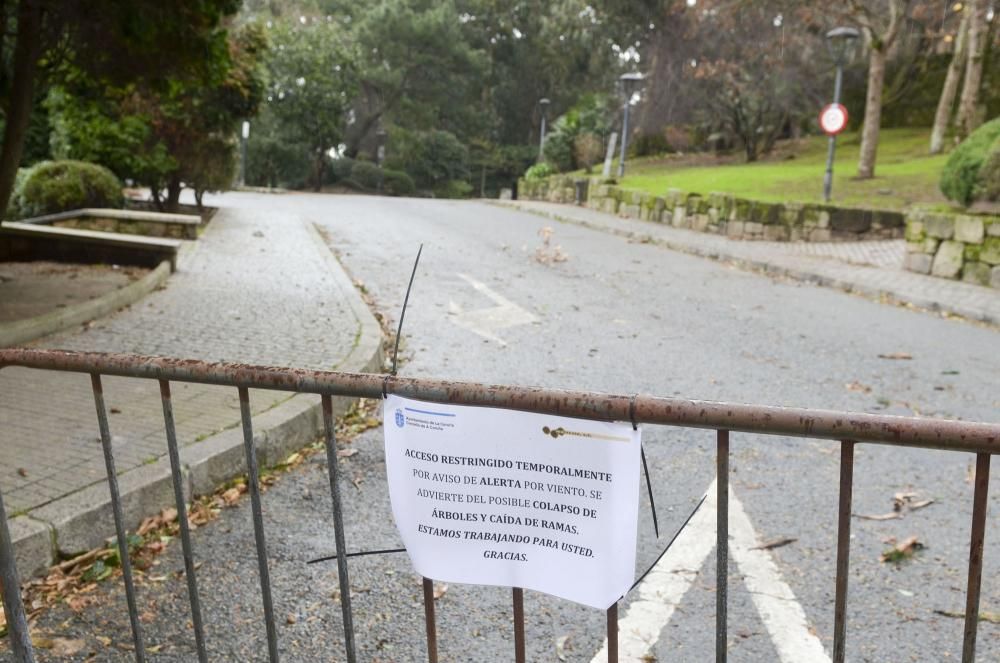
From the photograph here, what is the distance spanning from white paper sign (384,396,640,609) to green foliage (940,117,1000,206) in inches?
469

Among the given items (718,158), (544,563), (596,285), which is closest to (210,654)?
(544,563)

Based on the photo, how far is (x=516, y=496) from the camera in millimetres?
1806

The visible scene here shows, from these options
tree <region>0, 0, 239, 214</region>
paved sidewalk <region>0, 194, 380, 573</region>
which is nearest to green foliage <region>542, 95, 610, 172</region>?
paved sidewalk <region>0, 194, 380, 573</region>

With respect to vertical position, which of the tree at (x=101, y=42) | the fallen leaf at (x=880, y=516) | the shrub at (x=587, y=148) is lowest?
the fallen leaf at (x=880, y=516)

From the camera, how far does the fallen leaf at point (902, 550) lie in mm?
3611

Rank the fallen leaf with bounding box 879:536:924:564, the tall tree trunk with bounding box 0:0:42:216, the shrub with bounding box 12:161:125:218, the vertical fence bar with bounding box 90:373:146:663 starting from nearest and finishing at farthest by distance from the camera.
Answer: the vertical fence bar with bounding box 90:373:146:663 < the fallen leaf with bounding box 879:536:924:564 < the tall tree trunk with bounding box 0:0:42:216 < the shrub with bounding box 12:161:125:218

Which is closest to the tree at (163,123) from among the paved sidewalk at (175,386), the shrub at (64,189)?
the shrub at (64,189)

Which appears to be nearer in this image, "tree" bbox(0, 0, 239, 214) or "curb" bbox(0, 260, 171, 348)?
"curb" bbox(0, 260, 171, 348)

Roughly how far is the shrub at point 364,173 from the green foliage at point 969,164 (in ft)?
113

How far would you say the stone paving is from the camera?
4.17m

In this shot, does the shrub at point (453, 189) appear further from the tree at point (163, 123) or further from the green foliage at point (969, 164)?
the green foliage at point (969, 164)

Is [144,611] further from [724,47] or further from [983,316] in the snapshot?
[724,47]

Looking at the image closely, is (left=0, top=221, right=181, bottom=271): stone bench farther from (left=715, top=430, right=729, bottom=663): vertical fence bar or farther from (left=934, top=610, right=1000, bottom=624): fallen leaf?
(left=715, top=430, right=729, bottom=663): vertical fence bar

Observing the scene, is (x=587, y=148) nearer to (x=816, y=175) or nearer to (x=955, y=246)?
(x=816, y=175)
